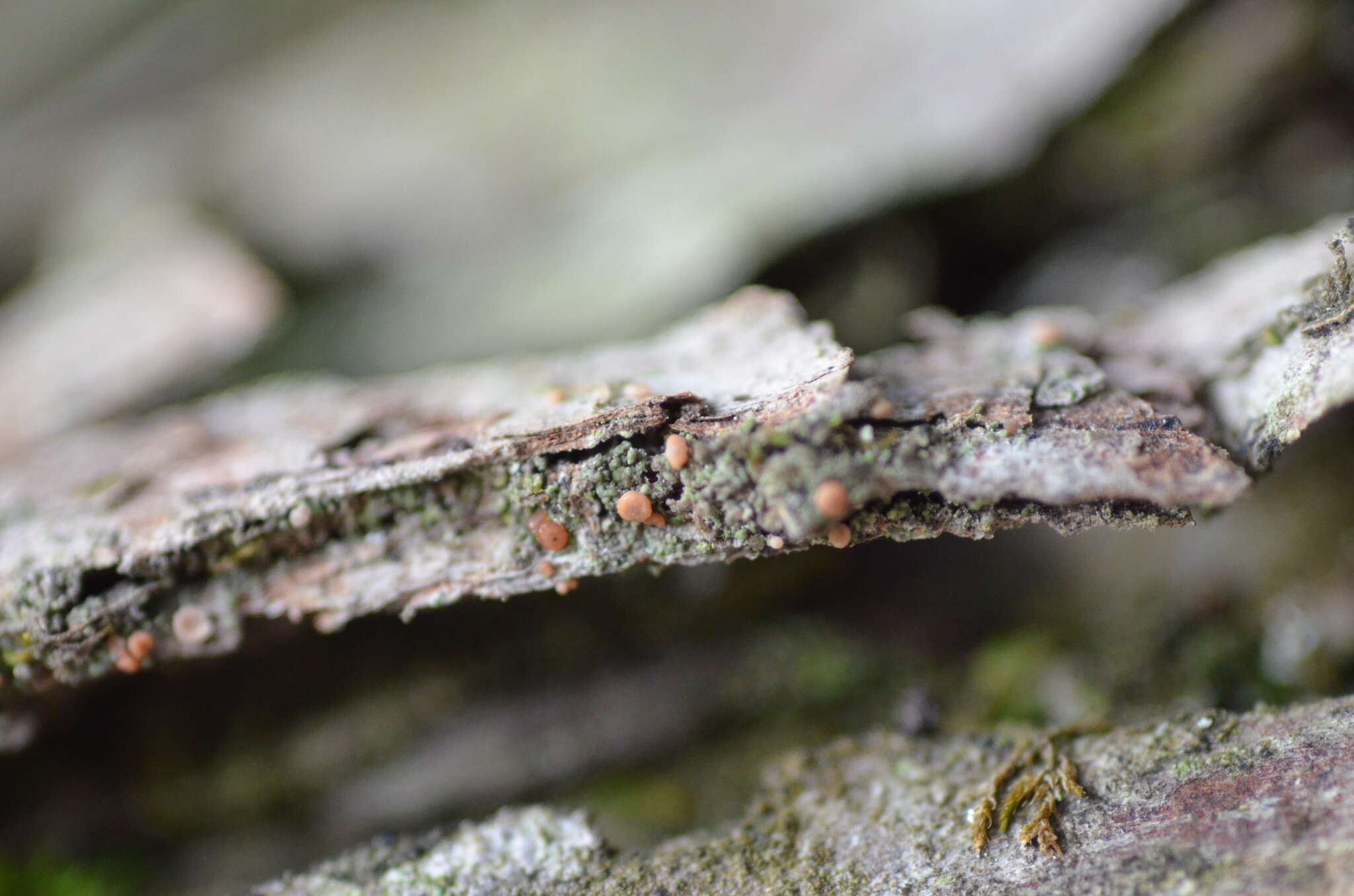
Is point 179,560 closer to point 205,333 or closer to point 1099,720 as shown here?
point 205,333

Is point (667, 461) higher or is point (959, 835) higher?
point (667, 461)

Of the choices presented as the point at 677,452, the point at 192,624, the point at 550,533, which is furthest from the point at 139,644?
the point at 677,452

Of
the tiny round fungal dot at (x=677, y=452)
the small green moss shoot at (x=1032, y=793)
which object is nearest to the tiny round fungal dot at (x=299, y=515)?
the tiny round fungal dot at (x=677, y=452)

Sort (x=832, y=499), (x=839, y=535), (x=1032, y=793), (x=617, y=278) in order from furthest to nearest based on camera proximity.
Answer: (x=617, y=278) < (x=1032, y=793) < (x=839, y=535) < (x=832, y=499)

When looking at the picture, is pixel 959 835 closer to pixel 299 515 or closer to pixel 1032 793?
pixel 1032 793

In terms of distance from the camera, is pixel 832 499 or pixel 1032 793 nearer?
pixel 832 499

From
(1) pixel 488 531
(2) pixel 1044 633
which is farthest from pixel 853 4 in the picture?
(1) pixel 488 531
